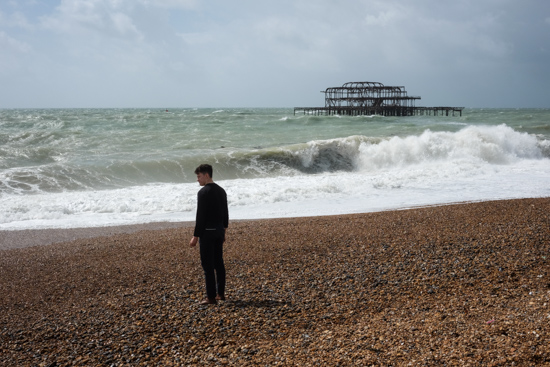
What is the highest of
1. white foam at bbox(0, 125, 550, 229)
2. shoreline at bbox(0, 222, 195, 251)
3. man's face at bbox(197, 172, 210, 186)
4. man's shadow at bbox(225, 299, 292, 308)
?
man's face at bbox(197, 172, 210, 186)

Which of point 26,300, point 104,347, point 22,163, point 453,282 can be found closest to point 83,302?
point 26,300

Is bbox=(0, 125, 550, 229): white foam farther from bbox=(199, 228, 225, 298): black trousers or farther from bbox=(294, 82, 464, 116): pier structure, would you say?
bbox=(294, 82, 464, 116): pier structure

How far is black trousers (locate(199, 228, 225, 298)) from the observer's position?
4.78m

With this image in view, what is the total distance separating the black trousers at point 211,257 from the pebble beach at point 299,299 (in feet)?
0.69

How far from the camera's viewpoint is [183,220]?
1033 cm

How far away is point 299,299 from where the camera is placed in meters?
4.87

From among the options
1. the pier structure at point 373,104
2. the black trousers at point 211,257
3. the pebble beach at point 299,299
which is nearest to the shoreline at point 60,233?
the pebble beach at point 299,299

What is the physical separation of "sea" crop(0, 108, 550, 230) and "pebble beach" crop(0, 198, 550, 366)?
338cm

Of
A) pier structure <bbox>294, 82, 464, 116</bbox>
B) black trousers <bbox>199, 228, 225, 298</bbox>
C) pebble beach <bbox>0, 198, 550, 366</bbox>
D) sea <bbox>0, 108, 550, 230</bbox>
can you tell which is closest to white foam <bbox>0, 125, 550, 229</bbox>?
sea <bbox>0, 108, 550, 230</bbox>

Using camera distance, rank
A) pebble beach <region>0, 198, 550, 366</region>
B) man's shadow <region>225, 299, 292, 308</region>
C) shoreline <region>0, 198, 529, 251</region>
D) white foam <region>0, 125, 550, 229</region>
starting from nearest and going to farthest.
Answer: pebble beach <region>0, 198, 550, 366</region>
man's shadow <region>225, 299, 292, 308</region>
shoreline <region>0, 198, 529, 251</region>
white foam <region>0, 125, 550, 229</region>

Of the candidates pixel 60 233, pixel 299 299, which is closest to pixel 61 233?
pixel 60 233

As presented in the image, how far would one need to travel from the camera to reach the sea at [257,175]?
11.4m

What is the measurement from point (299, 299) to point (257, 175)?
43.4 feet

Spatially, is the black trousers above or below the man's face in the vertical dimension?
below
